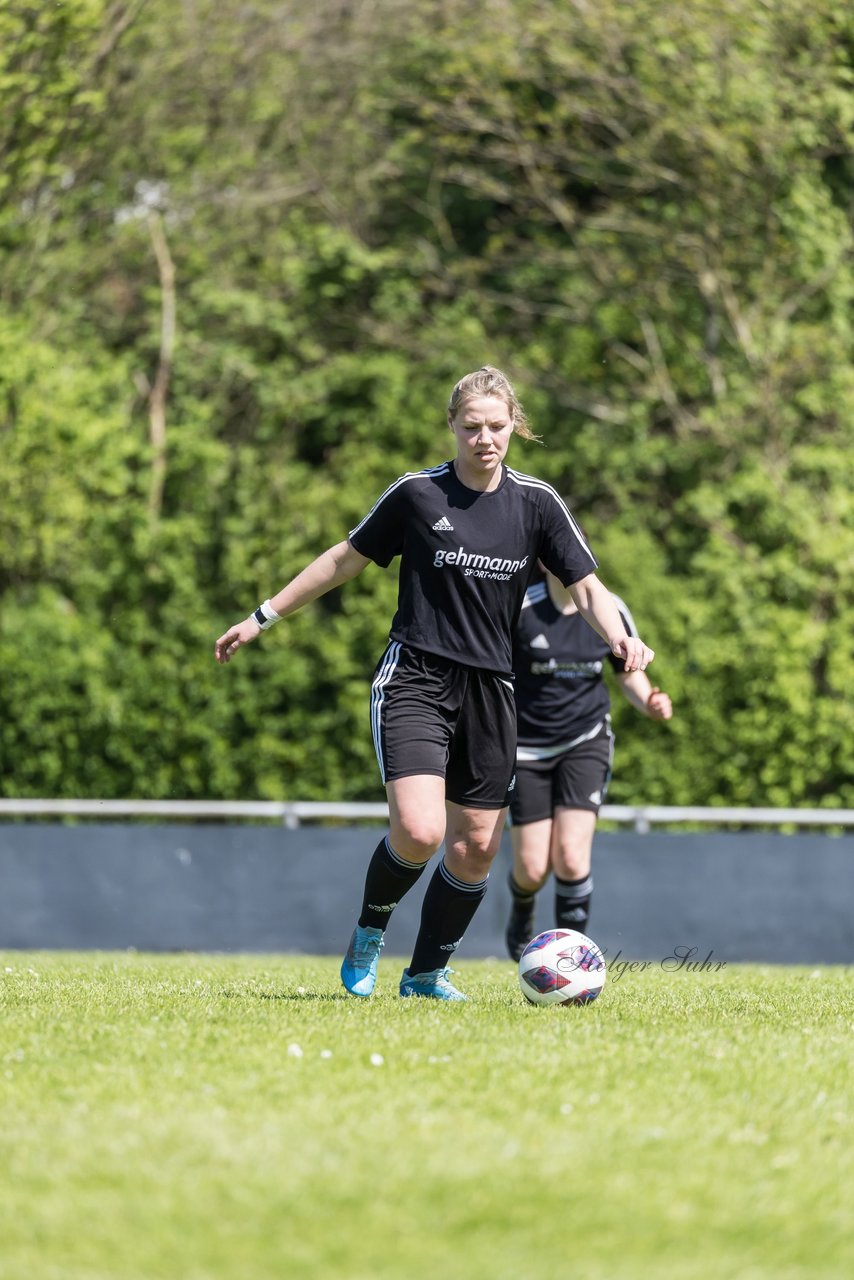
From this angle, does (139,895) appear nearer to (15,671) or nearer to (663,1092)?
(15,671)

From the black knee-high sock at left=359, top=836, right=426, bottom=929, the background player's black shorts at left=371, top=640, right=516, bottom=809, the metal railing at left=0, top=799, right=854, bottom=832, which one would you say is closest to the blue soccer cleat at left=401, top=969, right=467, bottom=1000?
the black knee-high sock at left=359, top=836, right=426, bottom=929

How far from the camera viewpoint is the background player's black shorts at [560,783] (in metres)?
8.63

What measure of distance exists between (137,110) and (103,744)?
8328 millimetres

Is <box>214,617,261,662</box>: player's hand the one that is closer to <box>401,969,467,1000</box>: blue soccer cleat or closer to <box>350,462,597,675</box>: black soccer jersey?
<box>350,462,597,675</box>: black soccer jersey

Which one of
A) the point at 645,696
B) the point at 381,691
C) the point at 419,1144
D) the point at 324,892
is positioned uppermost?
the point at 419,1144

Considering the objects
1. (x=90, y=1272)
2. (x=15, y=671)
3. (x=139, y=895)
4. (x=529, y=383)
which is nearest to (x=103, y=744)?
(x=15, y=671)

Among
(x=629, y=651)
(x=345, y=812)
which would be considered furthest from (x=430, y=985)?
(x=345, y=812)

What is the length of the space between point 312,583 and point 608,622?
1.18 metres

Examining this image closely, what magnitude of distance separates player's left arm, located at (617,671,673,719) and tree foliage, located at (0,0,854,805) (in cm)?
746

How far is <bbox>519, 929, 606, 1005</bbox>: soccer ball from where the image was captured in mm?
6066

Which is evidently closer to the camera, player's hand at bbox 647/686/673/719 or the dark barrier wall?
player's hand at bbox 647/686/673/719

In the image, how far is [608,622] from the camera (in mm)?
6258

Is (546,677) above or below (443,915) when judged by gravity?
below

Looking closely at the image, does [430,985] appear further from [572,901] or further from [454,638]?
[572,901]
